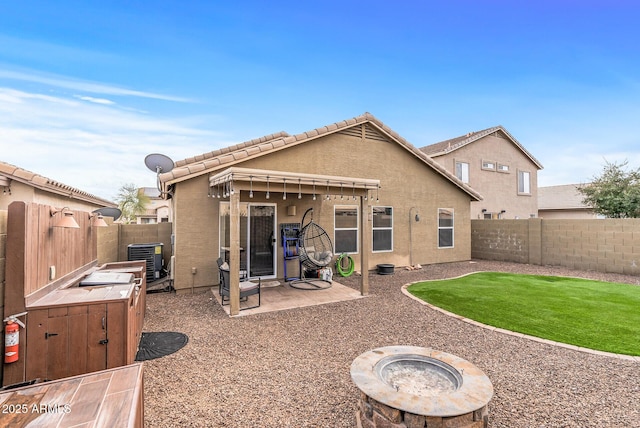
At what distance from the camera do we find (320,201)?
28.5 feet

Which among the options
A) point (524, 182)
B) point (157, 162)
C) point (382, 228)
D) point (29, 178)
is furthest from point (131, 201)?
point (524, 182)

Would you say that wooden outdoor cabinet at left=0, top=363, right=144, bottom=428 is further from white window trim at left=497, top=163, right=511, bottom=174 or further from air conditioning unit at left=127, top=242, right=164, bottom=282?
white window trim at left=497, top=163, right=511, bottom=174

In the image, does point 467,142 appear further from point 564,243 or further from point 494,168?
point 564,243

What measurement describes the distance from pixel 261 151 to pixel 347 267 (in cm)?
431

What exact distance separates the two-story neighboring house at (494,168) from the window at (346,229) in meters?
9.58

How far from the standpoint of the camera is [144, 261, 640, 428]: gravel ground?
8.61 ft

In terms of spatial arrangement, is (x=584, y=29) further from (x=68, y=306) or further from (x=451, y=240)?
(x=68, y=306)

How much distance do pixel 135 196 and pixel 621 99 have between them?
1195 inches

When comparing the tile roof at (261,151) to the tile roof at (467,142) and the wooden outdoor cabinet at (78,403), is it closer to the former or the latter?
the wooden outdoor cabinet at (78,403)

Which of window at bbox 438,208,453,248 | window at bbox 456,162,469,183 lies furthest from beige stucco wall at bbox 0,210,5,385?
window at bbox 456,162,469,183

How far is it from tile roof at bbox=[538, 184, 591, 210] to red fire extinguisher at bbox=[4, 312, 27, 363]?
87.4 ft

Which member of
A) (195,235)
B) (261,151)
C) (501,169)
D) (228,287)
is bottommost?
(228,287)

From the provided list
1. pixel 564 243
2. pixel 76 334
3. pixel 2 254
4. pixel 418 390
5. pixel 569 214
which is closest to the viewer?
pixel 418 390

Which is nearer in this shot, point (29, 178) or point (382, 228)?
point (29, 178)
